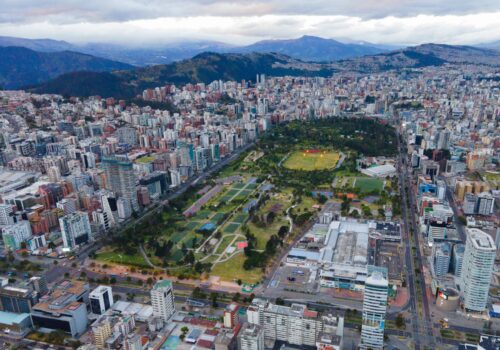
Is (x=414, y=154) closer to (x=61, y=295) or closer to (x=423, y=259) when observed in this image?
(x=423, y=259)

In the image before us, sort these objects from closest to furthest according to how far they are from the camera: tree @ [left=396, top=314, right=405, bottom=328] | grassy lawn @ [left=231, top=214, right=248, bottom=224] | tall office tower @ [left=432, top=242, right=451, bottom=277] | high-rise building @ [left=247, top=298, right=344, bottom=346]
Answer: high-rise building @ [left=247, top=298, right=344, bottom=346] → tree @ [left=396, top=314, right=405, bottom=328] → tall office tower @ [left=432, top=242, right=451, bottom=277] → grassy lawn @ [left=231, top=214, right=248, bottom=224]

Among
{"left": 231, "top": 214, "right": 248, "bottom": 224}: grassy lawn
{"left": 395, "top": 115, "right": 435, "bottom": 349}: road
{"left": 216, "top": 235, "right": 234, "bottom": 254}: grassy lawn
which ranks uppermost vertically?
{"left": 395, "top": 115, "right": 435, "bottom": 349}: road

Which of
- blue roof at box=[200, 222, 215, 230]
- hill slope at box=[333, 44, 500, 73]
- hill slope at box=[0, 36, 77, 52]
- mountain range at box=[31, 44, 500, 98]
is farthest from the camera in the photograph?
hill slope at box=[0, 36, 77, 52]

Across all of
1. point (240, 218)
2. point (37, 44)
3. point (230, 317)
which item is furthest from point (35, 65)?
point (230, 317)

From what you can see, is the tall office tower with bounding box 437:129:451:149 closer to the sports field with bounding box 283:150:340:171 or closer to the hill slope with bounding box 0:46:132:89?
the sports field with bounding box 283:150:340:171

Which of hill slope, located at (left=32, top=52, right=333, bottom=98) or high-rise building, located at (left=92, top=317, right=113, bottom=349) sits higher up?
hill slope, located at (left=32, top=52, right=333, bottom=98)

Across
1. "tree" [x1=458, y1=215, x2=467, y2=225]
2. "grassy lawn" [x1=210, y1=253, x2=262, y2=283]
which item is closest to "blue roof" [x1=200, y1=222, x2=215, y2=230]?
"grassy lawn" [x1=210, y1=253, x2=262, y2=283]

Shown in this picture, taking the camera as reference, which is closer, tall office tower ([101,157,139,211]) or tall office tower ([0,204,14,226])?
tall office tower ([0,204,14,226])

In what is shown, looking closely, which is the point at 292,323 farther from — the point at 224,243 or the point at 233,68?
the point at 233,68
